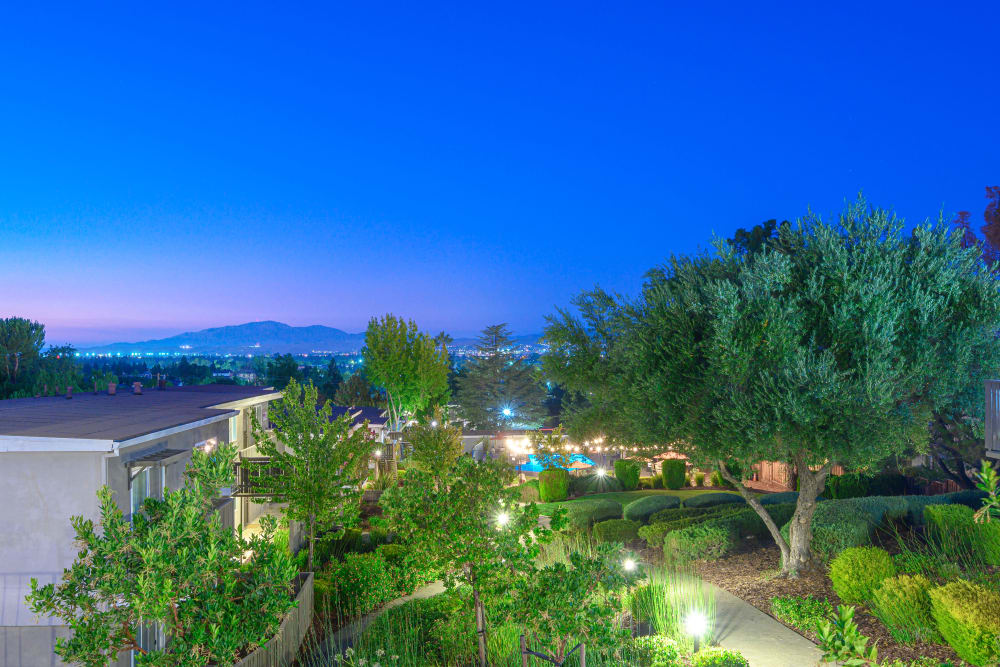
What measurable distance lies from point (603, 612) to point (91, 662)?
549 cm

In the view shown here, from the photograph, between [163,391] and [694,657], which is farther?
[163,391]

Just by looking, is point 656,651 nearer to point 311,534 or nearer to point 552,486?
point 311,534

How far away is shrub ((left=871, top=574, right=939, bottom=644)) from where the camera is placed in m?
8.37

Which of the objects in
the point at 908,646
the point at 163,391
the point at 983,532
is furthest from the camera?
the point at 163,391

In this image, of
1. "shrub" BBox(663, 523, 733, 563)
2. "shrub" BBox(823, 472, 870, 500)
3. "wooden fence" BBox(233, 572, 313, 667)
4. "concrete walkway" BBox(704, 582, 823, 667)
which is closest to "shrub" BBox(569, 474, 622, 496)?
"shrub" BBox(823, 472, 870, 500)

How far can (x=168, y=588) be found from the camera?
6.39 meters

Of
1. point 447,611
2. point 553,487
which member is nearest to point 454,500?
point 447,611

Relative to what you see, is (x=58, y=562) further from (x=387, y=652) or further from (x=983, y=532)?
(x=983, y=532)

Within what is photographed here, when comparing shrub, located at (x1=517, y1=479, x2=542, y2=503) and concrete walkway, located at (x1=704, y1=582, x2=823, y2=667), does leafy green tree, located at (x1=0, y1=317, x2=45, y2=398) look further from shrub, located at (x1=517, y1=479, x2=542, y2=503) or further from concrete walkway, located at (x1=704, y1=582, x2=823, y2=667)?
concrete walkway, located at (x1=704, y1=582, x2=823, y2=667)

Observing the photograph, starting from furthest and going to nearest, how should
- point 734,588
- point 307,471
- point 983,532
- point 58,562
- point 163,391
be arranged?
point 163,391 → point 307,471 → point 734,588 → point 983,532 → point 58,562

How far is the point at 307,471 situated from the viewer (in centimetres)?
1468

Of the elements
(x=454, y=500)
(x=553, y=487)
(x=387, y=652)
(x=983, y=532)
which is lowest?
(x=553, y=487)

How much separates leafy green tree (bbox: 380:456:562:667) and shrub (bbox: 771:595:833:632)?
4731 millimetres

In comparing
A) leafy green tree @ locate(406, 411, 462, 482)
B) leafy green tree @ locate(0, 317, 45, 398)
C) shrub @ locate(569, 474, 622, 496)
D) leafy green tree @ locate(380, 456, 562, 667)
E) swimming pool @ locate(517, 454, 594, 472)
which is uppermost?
leafy green tree @ locate(0, 317, 45, 398)
